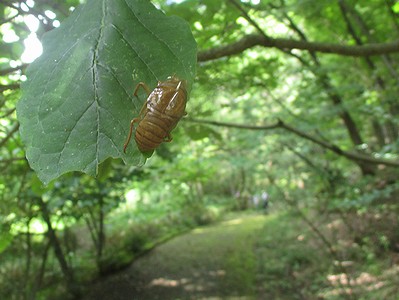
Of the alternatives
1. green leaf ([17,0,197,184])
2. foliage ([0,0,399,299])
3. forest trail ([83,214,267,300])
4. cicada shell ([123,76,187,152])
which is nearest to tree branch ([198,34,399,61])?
foliage ([0,0,399,299])

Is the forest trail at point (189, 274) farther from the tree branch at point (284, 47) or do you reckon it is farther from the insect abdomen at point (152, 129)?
the insect abdomen at point (152, 129)

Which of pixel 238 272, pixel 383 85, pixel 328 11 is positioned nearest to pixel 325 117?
pixel 383 85

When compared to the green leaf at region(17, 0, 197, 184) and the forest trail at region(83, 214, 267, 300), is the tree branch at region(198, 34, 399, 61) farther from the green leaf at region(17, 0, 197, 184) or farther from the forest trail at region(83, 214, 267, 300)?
the forest trail at region(83, 214, 267, 300)

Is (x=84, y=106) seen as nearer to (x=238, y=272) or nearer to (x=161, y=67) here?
(x=161, y=67)

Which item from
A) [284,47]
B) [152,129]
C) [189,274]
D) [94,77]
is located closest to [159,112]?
[152,129]

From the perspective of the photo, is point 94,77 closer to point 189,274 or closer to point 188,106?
point 188,106

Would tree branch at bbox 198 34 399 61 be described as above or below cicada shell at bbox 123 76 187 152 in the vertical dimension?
above
